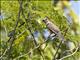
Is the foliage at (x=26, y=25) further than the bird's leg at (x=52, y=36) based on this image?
Yes

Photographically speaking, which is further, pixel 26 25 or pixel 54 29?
pixel 26 25

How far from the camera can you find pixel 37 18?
79.8 inches

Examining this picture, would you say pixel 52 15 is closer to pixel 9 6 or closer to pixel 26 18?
pixel 26 18

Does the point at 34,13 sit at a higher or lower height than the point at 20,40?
higher

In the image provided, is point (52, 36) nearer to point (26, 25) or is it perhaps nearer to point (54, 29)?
point (54, 29)

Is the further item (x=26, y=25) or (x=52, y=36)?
(x=26, y=25)

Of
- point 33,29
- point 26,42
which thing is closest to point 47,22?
point 33,29

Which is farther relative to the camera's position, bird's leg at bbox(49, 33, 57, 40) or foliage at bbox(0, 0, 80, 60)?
foliage at bbox(0, 0, 80, 60)

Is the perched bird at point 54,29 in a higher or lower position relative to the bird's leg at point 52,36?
higher

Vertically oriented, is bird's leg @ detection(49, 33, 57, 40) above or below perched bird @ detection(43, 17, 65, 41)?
below

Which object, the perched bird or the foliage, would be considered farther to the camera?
the foliage

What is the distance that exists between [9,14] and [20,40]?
0.71 ft

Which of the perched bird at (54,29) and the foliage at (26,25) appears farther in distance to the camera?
the foliage at (26,25)

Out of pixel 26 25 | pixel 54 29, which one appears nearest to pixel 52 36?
pixel 54 29
